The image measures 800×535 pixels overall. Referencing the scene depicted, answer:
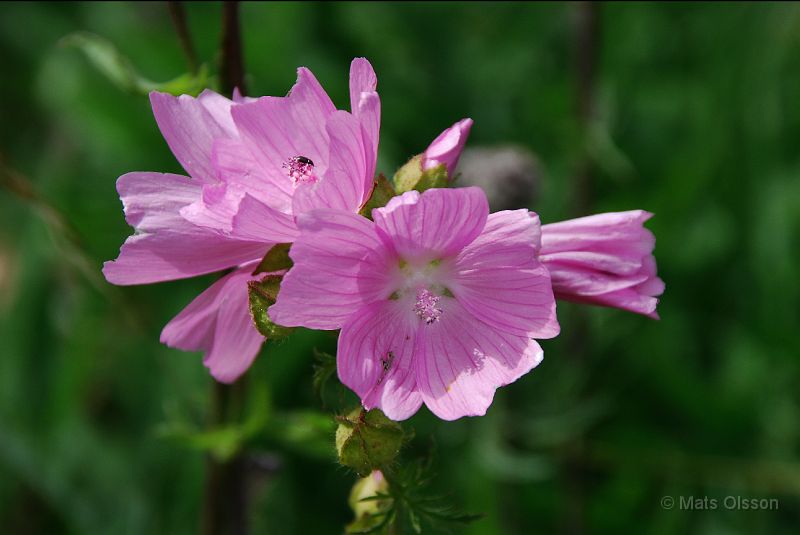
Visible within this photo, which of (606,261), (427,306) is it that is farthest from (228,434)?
(606,261)

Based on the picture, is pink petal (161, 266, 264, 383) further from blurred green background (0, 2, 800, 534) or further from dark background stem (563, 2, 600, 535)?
dark background stem (563, 2, 600, 535)

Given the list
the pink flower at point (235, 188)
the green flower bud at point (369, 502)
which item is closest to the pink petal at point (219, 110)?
the pink flower at point (235, 188)

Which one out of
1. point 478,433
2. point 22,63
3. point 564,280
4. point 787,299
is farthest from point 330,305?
point 22,63

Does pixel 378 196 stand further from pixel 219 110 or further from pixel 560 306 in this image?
pixel 560 306

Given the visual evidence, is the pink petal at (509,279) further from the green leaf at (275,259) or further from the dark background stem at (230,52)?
the dark background stem at (230,52)

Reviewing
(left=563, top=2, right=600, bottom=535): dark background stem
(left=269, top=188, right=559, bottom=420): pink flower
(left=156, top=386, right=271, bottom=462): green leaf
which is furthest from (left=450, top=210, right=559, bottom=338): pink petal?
(left=563, top=2, right=600, bottom=535): dark background stem

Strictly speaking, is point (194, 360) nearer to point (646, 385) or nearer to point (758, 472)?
point (646, 385)
